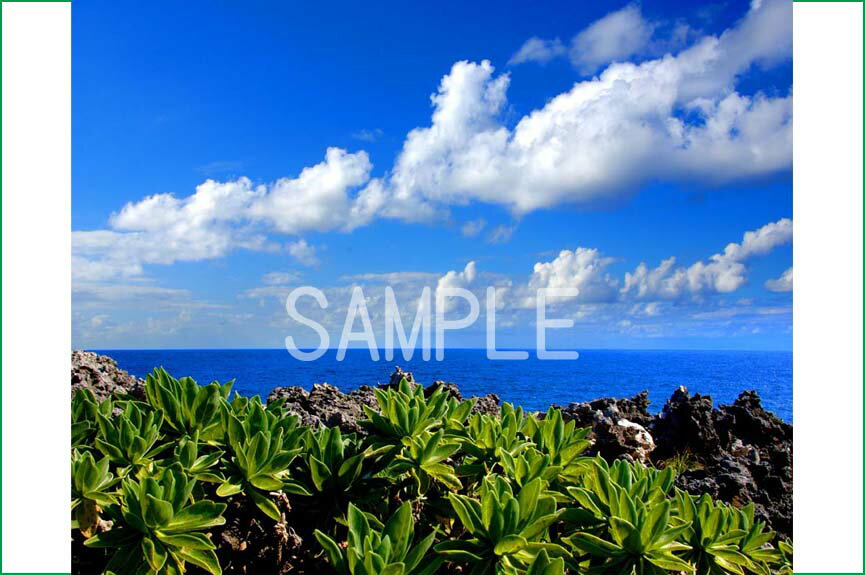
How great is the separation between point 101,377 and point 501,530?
4.07 m

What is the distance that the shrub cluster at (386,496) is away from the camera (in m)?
2.20

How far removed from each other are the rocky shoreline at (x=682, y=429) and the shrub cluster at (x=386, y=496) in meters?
1.00

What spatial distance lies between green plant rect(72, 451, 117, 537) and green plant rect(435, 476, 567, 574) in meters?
1.24

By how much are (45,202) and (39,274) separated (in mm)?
293

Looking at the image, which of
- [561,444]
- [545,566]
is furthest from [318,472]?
[561,444]

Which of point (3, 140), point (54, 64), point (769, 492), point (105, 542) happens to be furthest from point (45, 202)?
point (769, 492)

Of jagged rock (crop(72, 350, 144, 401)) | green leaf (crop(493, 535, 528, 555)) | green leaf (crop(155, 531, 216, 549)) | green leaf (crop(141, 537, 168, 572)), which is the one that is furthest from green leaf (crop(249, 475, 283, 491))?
jagged rock (crop(72, 350, 144, 401))

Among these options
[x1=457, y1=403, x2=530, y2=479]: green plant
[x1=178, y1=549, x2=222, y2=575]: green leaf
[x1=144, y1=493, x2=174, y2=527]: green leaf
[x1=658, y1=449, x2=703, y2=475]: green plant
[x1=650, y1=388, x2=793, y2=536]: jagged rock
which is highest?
[x1=457, y1=403, x2=530, y2=479]: green plant

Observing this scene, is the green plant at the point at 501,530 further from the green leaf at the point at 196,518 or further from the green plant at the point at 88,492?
the green plant at the point at 88,492

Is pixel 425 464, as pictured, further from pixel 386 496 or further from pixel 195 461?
pixel 195 461

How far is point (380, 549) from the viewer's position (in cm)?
205

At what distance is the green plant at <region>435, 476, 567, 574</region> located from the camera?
218 cm

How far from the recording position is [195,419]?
2.86 m

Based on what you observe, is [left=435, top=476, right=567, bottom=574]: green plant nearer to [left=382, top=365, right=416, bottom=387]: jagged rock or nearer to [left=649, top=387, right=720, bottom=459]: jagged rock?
[left=382, top=365, right=416, bottom=387]: jagged rock
